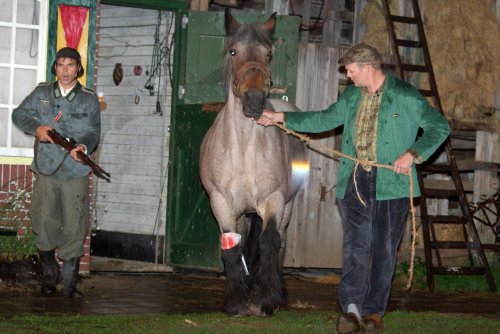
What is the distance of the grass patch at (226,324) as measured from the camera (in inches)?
276

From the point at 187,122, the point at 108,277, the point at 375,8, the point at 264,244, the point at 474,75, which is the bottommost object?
the point at 108,277

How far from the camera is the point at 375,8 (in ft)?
41.8

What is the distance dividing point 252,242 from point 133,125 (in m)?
4.31

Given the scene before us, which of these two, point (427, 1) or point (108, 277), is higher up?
point (427, 1)

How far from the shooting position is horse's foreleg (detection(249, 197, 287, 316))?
802 centimetres

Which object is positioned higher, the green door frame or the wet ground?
the green door frame

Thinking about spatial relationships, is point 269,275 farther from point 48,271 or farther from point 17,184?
point 17,184

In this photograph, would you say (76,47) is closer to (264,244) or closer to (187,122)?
(187,122)

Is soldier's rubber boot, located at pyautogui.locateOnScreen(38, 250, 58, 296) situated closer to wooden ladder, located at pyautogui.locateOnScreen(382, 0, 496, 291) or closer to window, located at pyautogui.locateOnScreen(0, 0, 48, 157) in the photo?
window, located at pyautogui.locateOnScreen(0, 0, 48, 157)

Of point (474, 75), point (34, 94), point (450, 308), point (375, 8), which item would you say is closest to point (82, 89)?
point (34, 94)

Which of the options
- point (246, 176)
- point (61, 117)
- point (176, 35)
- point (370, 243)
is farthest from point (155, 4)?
point (370, 243)

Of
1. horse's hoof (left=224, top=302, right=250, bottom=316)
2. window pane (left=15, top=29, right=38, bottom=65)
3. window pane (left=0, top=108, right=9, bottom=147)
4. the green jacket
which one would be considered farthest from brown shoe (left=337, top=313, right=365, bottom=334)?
window pane (left=15, top=29, right=38, bottom=65)

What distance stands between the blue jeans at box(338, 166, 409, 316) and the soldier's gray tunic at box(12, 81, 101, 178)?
285 cm

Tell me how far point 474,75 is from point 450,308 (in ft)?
15.3
